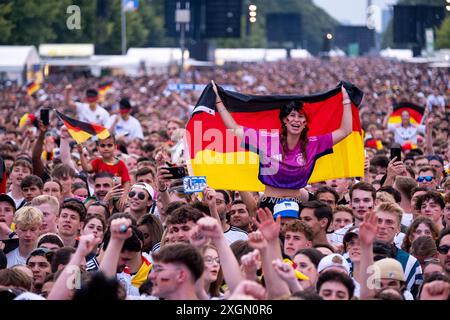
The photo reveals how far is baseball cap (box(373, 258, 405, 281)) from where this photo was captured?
302 inches

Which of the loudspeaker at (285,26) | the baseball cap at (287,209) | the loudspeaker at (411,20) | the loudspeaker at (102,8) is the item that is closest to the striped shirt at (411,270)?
the baseball cap at (287,209)

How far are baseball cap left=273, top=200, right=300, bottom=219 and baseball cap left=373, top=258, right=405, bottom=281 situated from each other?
236 centimetres

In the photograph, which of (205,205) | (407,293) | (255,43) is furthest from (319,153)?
(255,43)

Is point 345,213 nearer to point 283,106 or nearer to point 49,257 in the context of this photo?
point 283,106

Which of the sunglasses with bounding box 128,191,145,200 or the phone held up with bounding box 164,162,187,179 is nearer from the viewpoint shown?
the phone held up with bounding box 164,162,187,179

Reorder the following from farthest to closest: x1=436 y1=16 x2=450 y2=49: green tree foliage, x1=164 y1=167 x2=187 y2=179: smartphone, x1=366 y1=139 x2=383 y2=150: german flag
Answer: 1. x1=436 y1=16 x2=450 y2=49: green tree foliage
2. x1=366 y1=139 x2=383 y2=150: german flag
3. x1=164 y1=167 x2=187 y2=179: smartphone

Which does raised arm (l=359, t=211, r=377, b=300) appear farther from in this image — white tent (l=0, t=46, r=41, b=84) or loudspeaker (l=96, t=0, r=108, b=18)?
loudspeaker (l=96, t=0, r=108, b=18)

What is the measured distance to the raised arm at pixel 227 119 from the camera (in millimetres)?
11648

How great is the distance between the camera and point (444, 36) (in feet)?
240

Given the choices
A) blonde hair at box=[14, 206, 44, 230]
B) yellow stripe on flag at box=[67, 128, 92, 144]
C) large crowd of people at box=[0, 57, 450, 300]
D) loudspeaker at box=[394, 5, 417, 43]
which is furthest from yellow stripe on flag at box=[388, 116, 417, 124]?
loudspeaker at box=[394, 5, 417, 43]

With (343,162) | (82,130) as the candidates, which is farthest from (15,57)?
(343,162)

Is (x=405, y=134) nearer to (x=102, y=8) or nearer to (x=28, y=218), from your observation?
(x=28, y=218)

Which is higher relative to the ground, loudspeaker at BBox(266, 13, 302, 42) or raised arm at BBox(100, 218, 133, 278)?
raised arm at BBox(100, 218, 133, 278)

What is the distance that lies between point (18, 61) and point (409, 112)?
2706cm
